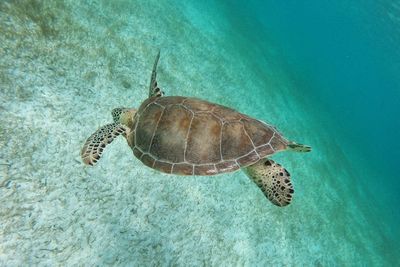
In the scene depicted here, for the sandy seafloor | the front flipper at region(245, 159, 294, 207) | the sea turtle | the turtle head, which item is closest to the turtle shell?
the sea turtle

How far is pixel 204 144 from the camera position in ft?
11.3

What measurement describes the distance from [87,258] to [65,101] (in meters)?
2.27

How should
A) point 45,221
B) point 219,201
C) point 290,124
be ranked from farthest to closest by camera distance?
point 290,124 → point 219,201 → point 45,221

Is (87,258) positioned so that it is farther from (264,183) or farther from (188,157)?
(264,183)

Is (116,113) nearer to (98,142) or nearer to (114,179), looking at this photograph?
(98,142)

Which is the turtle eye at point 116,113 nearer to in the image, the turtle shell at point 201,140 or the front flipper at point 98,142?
the front flipper at point 98,142

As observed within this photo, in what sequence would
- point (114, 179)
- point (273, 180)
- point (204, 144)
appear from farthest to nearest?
point (114, 179) < point (273, 180) < point (204, 144)

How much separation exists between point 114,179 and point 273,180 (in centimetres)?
219

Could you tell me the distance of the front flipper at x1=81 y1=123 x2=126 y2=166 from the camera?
3.48 metres

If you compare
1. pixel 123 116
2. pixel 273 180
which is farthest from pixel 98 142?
pixel 273 180

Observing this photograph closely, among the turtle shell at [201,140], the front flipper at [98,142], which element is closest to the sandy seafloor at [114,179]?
the front flipper at [98,142]

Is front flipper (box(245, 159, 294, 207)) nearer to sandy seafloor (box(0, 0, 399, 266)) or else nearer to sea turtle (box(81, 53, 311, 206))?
sea turtle (box(81, 53, 311, 206))

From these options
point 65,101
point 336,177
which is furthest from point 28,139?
point 336,177

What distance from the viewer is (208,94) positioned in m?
7.20
